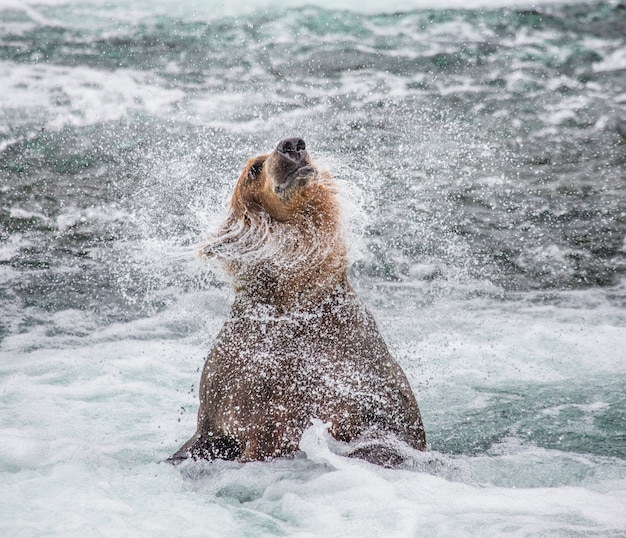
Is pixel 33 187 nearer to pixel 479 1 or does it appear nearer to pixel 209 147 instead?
pixel 209 147

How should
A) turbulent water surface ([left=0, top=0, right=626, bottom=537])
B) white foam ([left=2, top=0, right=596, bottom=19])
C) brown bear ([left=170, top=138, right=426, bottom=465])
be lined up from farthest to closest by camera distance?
white foam ([left=2, top=0, right=596, bottom=19]) → brown bear ([left=170, top=138, right=426, bottom=465]) → turbulent water surface ([left=0, top=0, right=626, bottom=537])

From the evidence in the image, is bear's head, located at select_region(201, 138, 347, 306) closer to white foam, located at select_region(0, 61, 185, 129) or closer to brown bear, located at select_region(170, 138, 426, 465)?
brown bear, located at select_region(170, 138, 426, 465)

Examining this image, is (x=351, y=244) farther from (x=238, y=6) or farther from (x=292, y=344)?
(x=238, y=6)

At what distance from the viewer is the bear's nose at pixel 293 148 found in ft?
10.9

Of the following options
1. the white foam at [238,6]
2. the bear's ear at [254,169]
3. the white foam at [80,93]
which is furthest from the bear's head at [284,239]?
the white foam at [238,6]

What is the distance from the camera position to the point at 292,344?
11.4ft

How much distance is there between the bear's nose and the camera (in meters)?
3.31

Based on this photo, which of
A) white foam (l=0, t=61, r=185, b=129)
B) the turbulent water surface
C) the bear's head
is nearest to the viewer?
the turbulent water surface

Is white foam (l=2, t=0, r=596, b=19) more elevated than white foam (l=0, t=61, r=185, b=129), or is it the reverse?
white foam (l=2, t=0, r=596, b=19)

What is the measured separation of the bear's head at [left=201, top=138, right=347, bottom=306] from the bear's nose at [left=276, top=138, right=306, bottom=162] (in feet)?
0.46

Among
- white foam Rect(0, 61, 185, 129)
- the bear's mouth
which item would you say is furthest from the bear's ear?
white foam Rect(0, 61, 185, 129)

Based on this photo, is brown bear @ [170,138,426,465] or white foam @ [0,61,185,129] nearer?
brown bear @ [170,138,426,465]

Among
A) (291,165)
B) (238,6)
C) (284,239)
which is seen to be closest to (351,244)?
(284,239)

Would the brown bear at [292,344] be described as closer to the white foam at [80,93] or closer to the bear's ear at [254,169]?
the bear's ear at [254,169]
